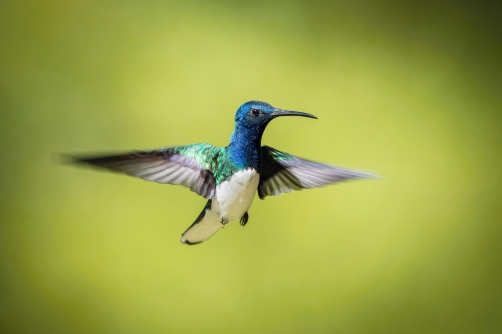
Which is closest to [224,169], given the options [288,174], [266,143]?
[288,174]

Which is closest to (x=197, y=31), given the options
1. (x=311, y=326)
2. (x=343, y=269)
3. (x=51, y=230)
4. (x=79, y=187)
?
(x=79, y=187)

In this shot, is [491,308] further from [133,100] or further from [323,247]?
[133,100]

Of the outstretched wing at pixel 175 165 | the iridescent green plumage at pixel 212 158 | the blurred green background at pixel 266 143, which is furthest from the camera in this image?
the blurred green background at pixel 266 143

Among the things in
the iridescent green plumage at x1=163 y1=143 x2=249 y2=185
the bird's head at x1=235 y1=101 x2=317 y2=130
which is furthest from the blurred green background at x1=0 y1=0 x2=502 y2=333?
the bird's head at x1=235 y1=101 x2=317 y2=130

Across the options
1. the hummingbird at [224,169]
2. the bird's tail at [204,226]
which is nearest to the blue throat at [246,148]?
the hummingbird at [224,169]

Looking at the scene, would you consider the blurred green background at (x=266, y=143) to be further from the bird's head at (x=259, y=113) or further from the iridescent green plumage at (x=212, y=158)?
the bird's head at (x=259, y=113)

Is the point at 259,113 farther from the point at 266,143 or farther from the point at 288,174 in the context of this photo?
the point at 266,143
